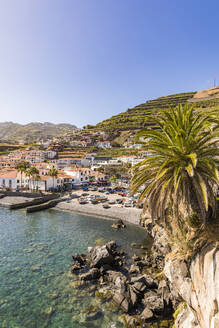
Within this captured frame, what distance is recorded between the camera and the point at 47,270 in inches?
921

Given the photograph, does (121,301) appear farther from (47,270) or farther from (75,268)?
(47,270)

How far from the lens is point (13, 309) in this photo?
17.4 meters

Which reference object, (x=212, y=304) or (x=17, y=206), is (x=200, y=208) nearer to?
(x=212, y=304)

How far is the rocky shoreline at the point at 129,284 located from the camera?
1612cm

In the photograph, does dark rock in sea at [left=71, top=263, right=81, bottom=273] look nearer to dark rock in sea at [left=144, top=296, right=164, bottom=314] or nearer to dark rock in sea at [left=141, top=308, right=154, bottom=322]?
dark rock in sea at [left=144, top=296, right=164, bottom=314]

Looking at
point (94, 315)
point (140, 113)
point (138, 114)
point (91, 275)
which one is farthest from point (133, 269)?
point (140, 113)

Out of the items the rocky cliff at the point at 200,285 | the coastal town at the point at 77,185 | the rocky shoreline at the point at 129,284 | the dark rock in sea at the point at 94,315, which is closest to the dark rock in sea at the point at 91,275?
the rocky shoreline at the point at 129,284

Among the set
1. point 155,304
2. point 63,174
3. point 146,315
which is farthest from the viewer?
point 63,174

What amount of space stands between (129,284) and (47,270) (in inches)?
439

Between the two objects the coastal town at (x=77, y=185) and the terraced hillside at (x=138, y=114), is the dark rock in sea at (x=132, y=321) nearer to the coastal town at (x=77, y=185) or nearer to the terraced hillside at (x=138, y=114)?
the coastal town at (x=77, y=185)

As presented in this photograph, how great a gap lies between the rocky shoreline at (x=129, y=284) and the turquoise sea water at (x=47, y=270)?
116 cm

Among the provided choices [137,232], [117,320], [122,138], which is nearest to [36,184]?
[137,232]

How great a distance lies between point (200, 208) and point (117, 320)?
1389cm

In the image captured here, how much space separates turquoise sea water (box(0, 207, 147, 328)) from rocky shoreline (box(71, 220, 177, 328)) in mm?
1155
